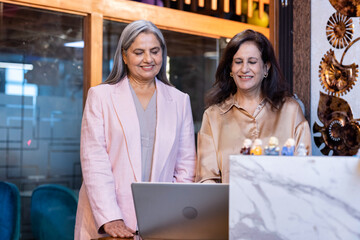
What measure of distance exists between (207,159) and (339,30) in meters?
0.73

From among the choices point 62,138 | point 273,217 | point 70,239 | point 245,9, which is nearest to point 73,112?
point 62,138

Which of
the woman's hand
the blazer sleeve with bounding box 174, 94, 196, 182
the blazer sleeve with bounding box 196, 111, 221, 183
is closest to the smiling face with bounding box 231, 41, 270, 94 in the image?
the blazer sleeve with bounding box 196, 111, 221, 183

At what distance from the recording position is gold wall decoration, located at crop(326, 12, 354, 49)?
84.4 inches

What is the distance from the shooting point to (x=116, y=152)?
7.25 feet

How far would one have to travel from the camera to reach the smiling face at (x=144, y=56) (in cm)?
227

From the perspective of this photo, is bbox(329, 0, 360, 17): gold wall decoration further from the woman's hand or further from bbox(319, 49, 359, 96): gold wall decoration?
the woman's hand

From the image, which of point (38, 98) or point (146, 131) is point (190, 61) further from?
point (146, 131)

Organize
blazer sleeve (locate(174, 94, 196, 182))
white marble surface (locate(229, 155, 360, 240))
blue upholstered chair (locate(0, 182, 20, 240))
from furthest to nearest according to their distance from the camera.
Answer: blue upholstered chair (locate(0, 182, 20, 240)) → blazer sleeve (locate(174, 94, 196, 182)) → white marble surface (locate(229, 155, 360, 240))

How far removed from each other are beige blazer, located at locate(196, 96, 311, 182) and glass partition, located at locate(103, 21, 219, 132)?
1.85 meters

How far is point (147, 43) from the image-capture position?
2.28 meters

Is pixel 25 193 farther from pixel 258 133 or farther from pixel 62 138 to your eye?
pixel 258 133

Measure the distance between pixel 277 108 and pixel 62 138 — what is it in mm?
2150

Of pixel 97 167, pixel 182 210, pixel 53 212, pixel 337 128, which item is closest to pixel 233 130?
pixel 337 128

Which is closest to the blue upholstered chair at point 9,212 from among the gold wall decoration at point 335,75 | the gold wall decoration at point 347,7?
the gold wall decoration at point 335,75
